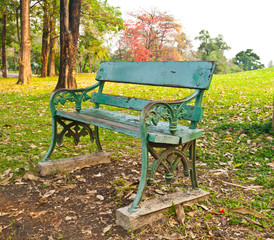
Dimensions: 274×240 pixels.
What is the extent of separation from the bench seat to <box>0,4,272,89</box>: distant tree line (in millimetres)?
6209

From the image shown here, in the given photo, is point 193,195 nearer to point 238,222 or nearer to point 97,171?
point 238,222

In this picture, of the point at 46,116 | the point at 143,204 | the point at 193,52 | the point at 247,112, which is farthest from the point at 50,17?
the point at 193,52

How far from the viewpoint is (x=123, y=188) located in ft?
10.4

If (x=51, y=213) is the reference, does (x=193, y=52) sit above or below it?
above

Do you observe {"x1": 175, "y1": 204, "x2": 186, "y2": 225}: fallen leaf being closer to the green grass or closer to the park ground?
the park ground

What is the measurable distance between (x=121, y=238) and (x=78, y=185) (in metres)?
1.19

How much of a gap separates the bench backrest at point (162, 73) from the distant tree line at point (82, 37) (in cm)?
575

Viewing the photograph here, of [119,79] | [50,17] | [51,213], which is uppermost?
[50,17]

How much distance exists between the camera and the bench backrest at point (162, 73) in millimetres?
2818

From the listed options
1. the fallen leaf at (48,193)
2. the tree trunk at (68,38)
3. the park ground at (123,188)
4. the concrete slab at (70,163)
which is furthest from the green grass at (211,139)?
the tree trunk at (68,38)

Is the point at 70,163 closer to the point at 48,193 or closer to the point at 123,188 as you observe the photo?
the point at 48,193

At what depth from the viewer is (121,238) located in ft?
7.55

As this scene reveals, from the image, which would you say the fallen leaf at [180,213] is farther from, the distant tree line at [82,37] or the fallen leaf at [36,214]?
the distant tree line at [82,37]

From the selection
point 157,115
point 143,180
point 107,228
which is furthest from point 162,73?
point 107,228
